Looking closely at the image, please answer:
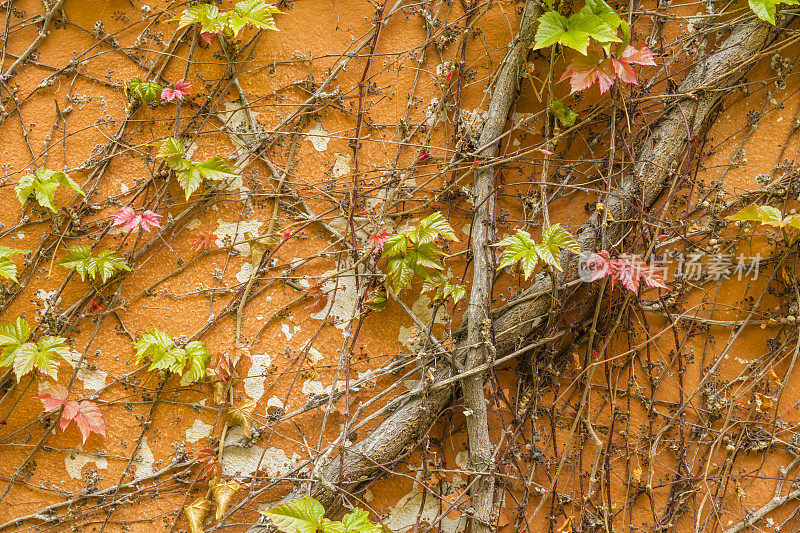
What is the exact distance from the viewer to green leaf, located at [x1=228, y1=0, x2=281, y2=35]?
2168mm

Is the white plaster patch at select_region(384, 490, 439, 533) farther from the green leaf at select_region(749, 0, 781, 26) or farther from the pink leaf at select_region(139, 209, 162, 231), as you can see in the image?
the green leaf at select_region(749, 0, 781, 26)

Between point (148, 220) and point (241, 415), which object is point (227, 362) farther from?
point (148, 220)

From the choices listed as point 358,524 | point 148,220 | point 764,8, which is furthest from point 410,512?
point 764,8

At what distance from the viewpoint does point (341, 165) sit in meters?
2.37

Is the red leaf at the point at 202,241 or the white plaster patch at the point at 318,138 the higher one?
the white plaster patch at the point at 318,138

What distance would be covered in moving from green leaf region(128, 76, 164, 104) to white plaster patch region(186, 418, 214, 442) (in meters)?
1.36

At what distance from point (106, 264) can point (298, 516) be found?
123 cm

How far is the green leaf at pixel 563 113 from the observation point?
225cm

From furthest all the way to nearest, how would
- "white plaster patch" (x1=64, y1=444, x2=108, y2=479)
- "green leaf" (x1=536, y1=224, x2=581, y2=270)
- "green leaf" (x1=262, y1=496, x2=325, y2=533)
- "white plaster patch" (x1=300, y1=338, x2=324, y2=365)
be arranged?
"white plaster patch" (x1=300, y1=338, x2=324, y2=365)
"white plaster patch" (x1=64, y1=444, x2=108, y2=479)
"green leaf" (x1=536, y1=224, x2=581, y2=270)
"green leaf" (x1=262, y1=496, x2=325, y2=533)

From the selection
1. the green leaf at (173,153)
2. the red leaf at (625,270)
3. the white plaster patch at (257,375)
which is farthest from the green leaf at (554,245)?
the green leaf at (173,153)

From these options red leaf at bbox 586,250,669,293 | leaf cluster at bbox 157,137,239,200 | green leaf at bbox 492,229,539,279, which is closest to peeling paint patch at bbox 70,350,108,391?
leaf cluster at bbox 157,137,239,200

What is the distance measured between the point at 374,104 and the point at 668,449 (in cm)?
194

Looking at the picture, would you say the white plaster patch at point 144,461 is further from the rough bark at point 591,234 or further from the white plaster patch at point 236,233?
the white plaster patch at point 236,233

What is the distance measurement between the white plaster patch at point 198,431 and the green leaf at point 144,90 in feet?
4.45
